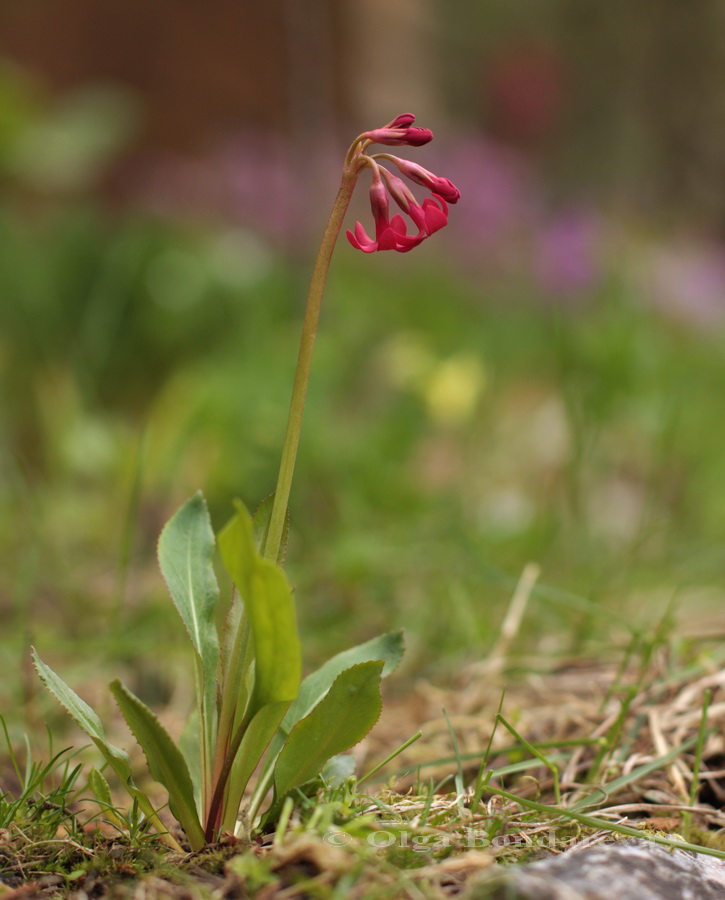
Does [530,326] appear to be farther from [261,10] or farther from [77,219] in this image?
[261,10]

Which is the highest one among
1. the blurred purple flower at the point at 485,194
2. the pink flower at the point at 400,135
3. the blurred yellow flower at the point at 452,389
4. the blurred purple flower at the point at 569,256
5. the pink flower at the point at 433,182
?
the blurred purple flower at the point at 485,194

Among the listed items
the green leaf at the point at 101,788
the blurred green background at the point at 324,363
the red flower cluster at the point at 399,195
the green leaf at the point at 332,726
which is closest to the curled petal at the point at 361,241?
the red flower cluster at the point at 399,195

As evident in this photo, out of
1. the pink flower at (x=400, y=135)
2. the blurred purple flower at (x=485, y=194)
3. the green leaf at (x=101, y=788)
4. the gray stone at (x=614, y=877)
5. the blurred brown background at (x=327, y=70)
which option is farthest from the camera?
the blurred brown background at (x=327, y=70)

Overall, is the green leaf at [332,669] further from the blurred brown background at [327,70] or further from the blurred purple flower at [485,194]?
the blurred purple flower at [485,194]

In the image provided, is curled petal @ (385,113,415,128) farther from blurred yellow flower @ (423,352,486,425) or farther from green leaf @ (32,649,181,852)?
blurred yellow flower @ (423,352,486,425)

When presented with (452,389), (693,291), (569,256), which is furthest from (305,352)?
(693,291)

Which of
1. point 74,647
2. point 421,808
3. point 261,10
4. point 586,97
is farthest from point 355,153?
point 586,97
